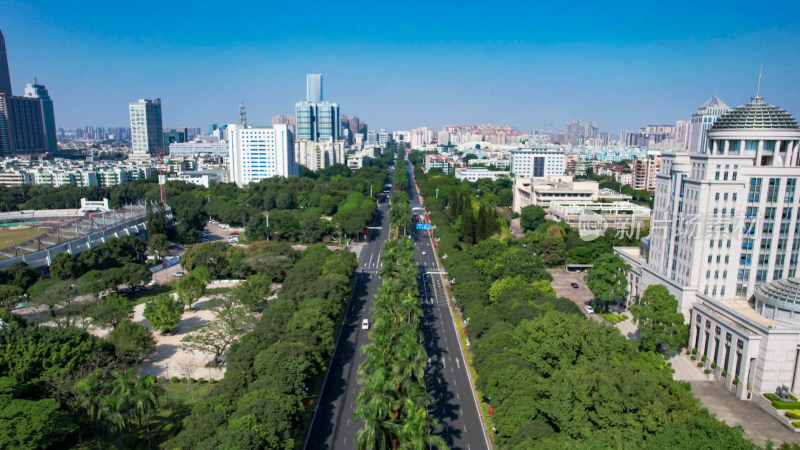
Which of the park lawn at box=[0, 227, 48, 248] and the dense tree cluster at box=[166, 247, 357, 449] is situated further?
the park lawn at box=[0, 227, 48, 248]

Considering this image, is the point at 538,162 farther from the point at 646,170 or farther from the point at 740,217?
the point at 740,217

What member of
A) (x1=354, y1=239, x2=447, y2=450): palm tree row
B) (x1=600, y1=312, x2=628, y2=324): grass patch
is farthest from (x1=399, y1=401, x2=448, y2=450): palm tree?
(x1=600, y1=312, x2=628, y2=324): grass patch

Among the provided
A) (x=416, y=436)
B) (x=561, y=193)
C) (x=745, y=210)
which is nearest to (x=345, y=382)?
(x=416, y=436)

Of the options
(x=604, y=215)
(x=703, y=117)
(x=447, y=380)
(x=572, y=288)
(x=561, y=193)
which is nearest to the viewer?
(x=447, y=380)

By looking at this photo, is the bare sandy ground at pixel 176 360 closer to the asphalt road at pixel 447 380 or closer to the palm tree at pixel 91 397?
the palm tree at pixel 91 397

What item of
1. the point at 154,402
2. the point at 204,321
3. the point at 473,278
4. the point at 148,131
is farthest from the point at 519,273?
the point at 148,131

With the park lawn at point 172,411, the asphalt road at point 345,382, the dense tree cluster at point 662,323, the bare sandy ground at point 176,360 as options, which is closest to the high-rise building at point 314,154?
the asphalt road at point 345,382

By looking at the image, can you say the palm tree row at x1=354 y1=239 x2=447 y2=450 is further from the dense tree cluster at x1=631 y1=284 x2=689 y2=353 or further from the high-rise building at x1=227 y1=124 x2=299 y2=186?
the high-rise building at x1=227 y1=124 x2=299 y2=186
